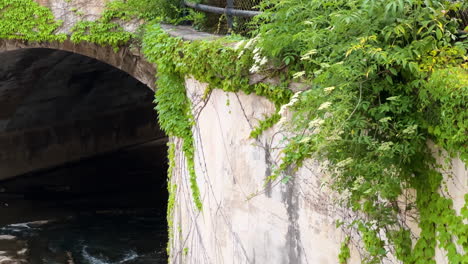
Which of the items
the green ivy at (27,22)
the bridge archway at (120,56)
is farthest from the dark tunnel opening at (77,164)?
the bridge archway at (120,56)

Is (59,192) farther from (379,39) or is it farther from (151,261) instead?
(379,39)

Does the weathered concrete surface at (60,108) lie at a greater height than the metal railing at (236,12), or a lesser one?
lesser

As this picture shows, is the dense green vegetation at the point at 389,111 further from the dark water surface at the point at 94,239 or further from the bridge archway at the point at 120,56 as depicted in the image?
A: the dark water surface at the point at 94,239

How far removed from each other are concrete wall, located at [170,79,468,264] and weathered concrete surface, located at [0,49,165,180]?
22.3 feet

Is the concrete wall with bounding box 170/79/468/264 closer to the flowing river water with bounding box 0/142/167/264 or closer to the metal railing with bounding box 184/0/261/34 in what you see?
the metal railing with bounding box 184/0/261/34

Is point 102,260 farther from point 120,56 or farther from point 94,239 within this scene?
point 120,56

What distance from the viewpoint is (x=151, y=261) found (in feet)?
35.9

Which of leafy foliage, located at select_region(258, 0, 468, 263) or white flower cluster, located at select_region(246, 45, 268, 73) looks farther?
white flower cluster, located at select_region(246, 45, 268, 73)

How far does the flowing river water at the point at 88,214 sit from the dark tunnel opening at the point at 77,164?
0.02 metres

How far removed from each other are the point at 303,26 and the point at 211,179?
7.89ft

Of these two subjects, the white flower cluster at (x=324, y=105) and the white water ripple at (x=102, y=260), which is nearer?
the white flower cluster at (x=324, y=105)

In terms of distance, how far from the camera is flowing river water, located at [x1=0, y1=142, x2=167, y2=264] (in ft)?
37.1

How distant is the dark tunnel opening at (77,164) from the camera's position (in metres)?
11.8

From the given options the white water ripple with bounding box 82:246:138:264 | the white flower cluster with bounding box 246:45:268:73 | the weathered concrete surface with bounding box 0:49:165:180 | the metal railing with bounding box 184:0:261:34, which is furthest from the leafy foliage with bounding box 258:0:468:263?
the weathered concrete surface with bounding box 0:49:165:180
